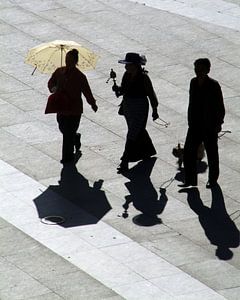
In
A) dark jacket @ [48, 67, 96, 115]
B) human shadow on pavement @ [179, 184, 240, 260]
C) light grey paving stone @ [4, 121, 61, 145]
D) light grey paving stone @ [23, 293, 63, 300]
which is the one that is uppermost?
dark jacket @ [48, 67, 96, 115]

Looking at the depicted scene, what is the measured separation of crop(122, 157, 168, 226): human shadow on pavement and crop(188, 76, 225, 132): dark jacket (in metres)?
0.98

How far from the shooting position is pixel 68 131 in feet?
53.1

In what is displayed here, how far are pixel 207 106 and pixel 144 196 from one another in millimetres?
1357

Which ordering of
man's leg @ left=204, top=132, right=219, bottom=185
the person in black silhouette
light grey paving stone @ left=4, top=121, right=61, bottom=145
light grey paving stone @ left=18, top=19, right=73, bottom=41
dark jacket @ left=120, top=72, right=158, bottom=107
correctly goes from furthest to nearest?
light grey paving stone @ left=18, top=19, right=73, bottom=41 < light grey paving stone @ left=4, top=121, right=61, bottom=145 < dark jacket @ left=120, top=72, right=158, bottom=107 < man's leg @ left=204, top=132, right=219, bottom=185 < the person in black silhouette

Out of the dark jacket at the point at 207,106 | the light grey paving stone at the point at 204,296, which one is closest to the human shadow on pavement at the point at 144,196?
the dark jacket at the point at 207,106

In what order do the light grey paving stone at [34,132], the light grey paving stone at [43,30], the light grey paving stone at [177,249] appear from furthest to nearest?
the light grey paving stone at [43,30] → the light grey paving stone at [34,132] → the light grey paving stone at [177,249]

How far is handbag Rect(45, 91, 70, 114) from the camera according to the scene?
1611cm

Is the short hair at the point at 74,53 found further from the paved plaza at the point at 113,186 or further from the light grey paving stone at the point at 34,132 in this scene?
the light grey paving stone at the point at 34,132

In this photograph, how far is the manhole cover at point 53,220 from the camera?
1467 centimetres

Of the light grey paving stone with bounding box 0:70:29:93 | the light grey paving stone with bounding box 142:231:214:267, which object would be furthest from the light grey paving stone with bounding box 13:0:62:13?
the light grey paving stone with bounding box 142:231:214:267

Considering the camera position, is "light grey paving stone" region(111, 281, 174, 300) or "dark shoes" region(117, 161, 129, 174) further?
"dark shoes" region(117, 161, 129, 174)

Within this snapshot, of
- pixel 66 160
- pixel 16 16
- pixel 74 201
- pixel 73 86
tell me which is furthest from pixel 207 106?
pixel 16 16

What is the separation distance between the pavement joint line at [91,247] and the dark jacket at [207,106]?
1.85 meters

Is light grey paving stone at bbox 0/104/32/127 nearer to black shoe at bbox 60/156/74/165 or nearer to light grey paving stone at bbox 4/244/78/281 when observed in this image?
black shoe at bbox 60/156/74/165
